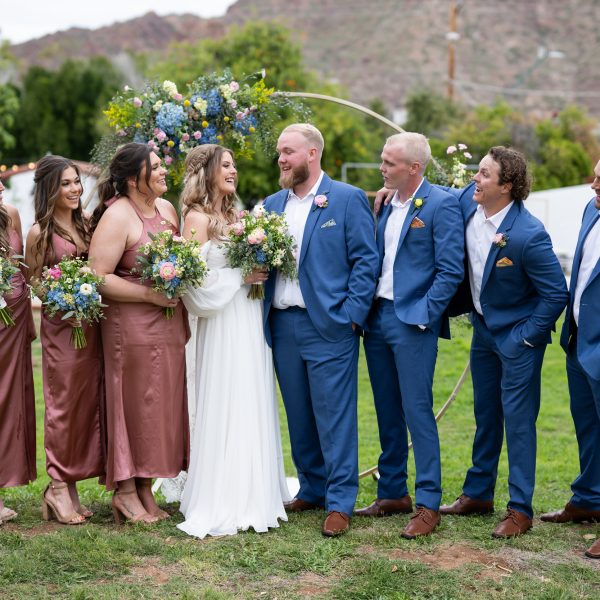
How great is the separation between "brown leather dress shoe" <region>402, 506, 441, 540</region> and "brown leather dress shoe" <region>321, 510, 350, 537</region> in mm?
406

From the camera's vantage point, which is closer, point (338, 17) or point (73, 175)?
point (73, 175)

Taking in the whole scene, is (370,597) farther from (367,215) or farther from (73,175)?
(73,175)

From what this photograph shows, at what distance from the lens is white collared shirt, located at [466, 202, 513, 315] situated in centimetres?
625

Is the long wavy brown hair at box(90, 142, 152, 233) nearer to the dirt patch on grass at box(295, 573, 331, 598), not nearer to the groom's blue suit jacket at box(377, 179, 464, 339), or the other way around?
the groom's blue suit jacket at box(377, 179, 464, 339)

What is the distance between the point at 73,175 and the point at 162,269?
1.06 m

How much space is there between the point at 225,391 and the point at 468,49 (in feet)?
266

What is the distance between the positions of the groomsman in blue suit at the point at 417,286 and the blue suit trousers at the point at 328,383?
33 centimetres

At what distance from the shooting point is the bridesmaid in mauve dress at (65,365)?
646 cm

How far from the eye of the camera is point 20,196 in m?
33.9

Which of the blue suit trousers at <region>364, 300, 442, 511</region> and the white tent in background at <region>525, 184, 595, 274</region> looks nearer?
the blue suit trousers at <region>364, 300, 442, 511</region>

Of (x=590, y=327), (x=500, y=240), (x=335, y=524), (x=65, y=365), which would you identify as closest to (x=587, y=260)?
(x=590, y=327)

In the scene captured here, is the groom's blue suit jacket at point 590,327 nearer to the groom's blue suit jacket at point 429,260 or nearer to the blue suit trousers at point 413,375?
the groom's blue suit jacket at point 429,260

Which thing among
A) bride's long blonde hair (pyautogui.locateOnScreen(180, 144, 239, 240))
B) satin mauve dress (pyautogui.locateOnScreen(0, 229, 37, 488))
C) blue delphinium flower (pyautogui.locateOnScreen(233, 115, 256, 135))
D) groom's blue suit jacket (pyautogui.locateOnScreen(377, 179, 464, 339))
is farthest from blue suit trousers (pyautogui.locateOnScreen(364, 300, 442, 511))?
satin mauve dress (pyautogui.locateOnScreen(0, 229, 37, 488))

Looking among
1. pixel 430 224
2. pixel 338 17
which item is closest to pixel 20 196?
pixel 430 224
